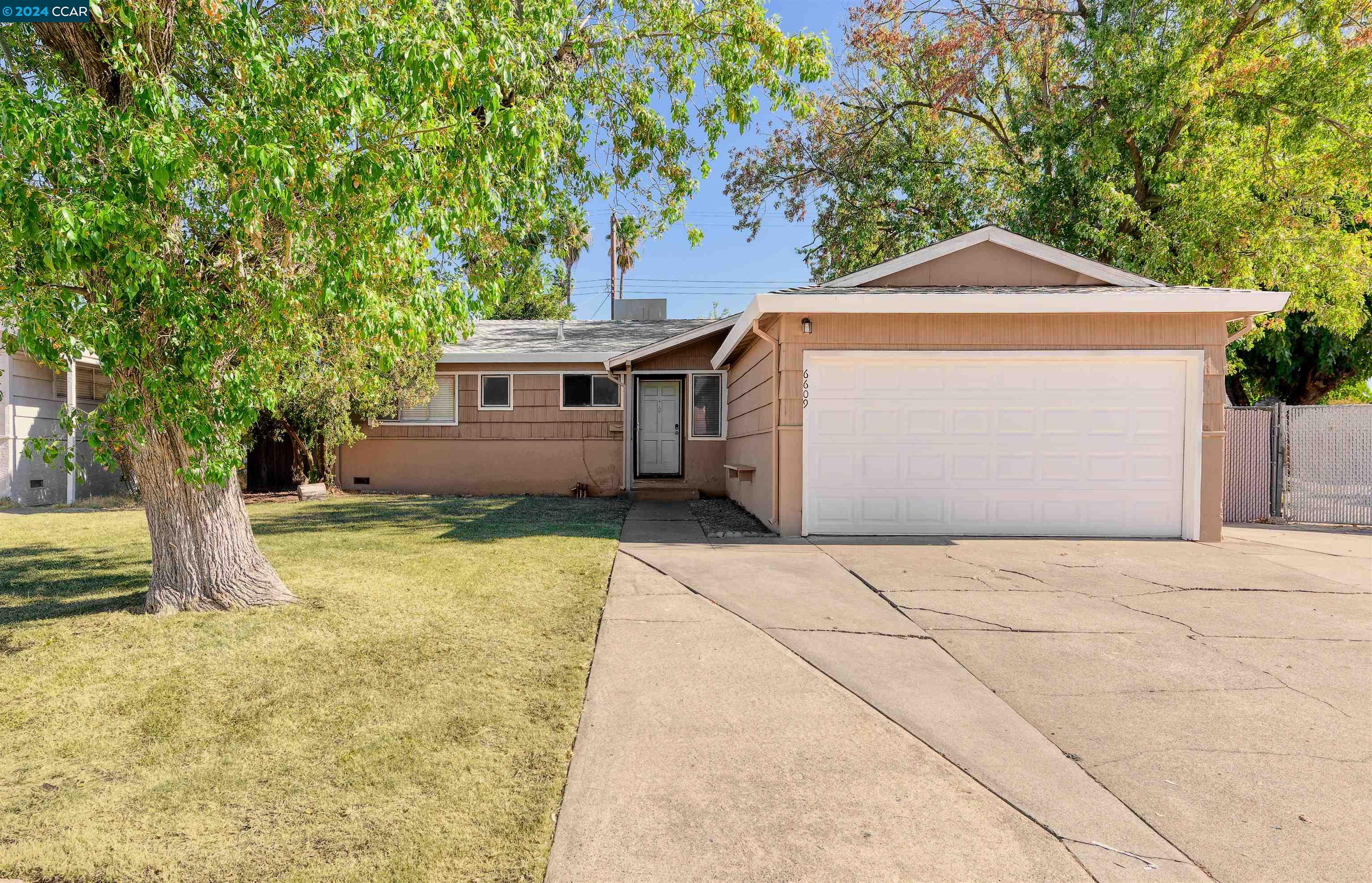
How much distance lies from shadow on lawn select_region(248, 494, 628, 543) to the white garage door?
3.10m

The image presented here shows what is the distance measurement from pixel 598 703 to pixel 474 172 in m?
3.24

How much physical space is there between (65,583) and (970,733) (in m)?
6.96

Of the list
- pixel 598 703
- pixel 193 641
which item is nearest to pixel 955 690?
pixel 598 703

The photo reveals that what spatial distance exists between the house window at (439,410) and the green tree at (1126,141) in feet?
29.9

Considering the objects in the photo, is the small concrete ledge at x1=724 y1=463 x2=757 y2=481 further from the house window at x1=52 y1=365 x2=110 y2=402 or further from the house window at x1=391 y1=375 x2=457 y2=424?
the house window at x1=52 y1=365 x2=110 y2=402

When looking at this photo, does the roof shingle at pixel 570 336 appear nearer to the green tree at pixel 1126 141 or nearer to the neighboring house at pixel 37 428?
the green tree at pixel 1126 141

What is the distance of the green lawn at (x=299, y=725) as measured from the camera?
2158 millimetres

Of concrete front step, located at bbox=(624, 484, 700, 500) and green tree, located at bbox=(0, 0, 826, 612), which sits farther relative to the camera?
concrete front step, located at bbox=(624, 484, 700, 500)

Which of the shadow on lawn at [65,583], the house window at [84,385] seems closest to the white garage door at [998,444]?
the shadow on lawn at [65,583]

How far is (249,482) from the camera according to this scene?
1352 centimetres

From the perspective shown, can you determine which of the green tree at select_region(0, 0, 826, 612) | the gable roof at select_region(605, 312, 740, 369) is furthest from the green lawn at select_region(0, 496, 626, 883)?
the gable roof at select_region(605, 312, 740, 369)

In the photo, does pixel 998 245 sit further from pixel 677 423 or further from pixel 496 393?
pixel 496 393

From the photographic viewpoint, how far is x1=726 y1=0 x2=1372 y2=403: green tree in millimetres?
10750

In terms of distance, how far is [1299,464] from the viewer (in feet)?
32.4
